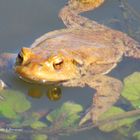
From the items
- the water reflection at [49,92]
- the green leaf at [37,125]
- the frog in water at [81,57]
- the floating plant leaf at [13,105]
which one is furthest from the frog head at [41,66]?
the green leaf at [37,125]

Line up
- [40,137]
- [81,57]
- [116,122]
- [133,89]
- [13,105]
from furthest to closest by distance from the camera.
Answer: [81,57] → [133,89] → [13,105] → [116,122] → [40,137]

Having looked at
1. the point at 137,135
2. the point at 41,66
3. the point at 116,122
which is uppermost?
the point at 41,66

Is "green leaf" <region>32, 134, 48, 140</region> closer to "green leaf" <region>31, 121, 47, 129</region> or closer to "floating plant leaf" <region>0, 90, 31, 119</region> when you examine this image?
"green leaf" <region>31, 121, 47, 129</region>

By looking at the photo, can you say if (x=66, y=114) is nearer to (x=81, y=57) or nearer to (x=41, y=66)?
(x=41, y=66)

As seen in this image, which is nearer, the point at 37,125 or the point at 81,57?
the point at 37,125

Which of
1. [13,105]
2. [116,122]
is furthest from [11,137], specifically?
[116,122]

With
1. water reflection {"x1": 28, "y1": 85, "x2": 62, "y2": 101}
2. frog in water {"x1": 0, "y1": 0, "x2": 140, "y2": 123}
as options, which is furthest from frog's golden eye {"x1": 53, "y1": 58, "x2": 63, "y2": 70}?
water reflection {"x1": 28, "y1": 85, "x2": 62, "y2": 101}

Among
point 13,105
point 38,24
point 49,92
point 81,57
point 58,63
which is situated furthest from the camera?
point 38,24
